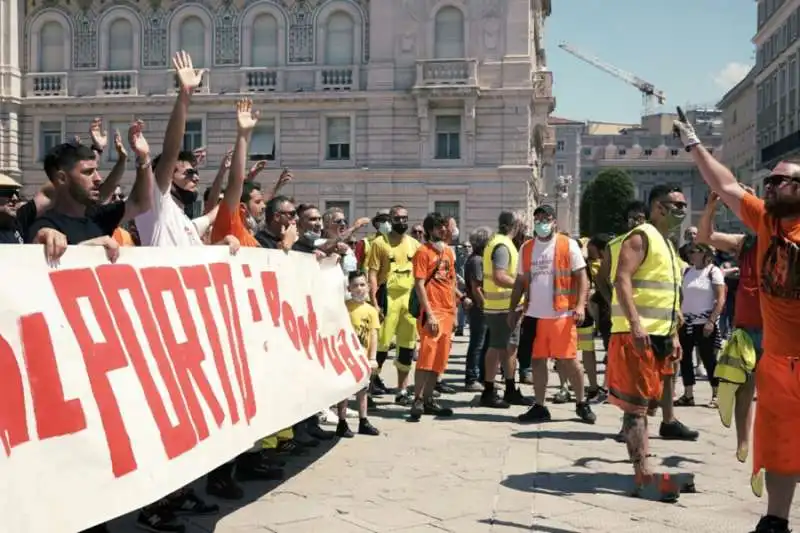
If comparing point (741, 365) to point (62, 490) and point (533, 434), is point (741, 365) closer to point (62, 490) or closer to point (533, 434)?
point (533, 434)

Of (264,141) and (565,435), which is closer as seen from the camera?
(565,435)

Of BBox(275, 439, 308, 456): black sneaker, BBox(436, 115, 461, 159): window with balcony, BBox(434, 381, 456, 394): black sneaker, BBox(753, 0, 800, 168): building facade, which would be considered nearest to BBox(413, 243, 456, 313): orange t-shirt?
BBox(434, 381, 456, 394): black sneaker

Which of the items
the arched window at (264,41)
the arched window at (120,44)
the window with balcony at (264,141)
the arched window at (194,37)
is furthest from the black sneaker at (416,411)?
the arched window at (120,44)

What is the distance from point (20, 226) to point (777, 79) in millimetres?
62953

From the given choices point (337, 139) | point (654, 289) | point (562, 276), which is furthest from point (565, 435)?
point (337, 139)

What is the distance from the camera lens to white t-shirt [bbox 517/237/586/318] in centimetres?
920

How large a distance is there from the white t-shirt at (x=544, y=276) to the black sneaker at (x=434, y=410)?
122cm

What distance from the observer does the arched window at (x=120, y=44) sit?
41.2m

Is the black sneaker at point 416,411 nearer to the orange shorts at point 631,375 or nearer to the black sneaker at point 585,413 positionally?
the black sneaker at point 585,413

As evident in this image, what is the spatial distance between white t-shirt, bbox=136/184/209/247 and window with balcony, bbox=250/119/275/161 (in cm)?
3492

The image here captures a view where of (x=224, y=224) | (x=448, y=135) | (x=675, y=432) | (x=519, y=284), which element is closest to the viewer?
(x=224, y=224)

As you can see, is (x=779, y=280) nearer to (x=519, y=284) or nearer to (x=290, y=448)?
(x=290, y=448)

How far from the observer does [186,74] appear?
18.6 ft

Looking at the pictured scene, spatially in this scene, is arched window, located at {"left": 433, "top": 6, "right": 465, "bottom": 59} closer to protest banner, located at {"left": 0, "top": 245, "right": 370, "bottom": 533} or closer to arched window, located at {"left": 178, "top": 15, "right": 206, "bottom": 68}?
arched window, located at {"left": 178, "top": 15, "right": 206, "bottom": 68}
